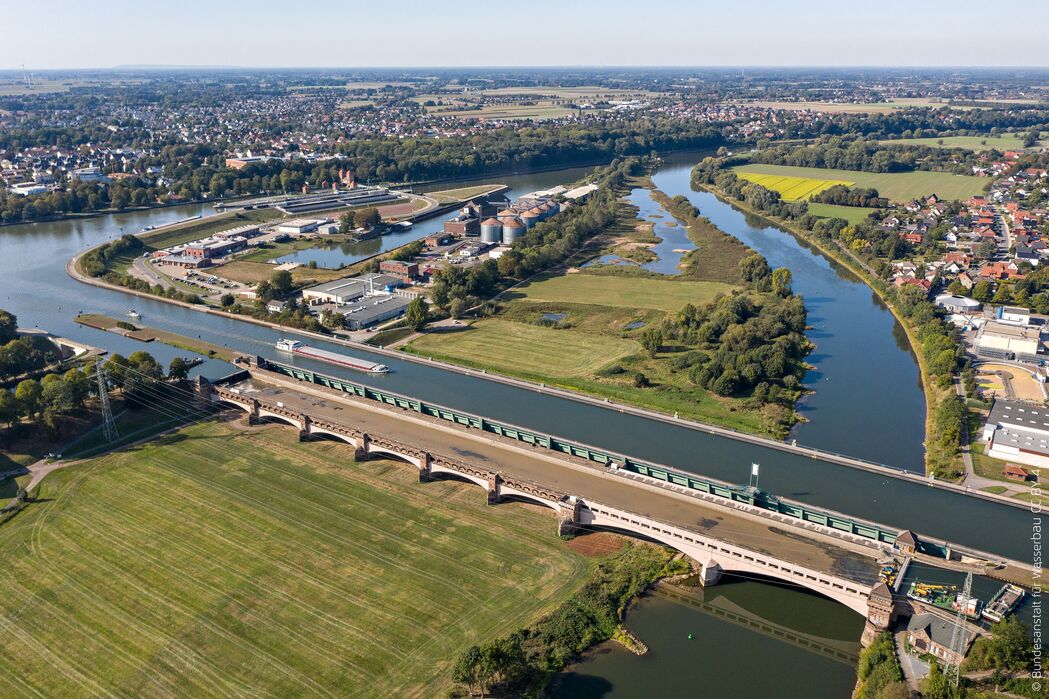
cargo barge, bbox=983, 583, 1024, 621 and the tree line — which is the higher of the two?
the tree line

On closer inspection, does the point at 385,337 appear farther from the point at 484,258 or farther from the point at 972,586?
the point at 972,586

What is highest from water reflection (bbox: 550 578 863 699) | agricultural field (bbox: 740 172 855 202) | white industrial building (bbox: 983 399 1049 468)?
agricultural field (bbox: 740 172 855 202)

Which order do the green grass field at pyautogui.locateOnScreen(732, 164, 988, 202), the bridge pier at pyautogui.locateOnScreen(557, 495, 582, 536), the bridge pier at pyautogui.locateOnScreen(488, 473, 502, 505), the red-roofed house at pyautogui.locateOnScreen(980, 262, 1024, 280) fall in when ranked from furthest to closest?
the green grass field at pyautogui.locateOnScreen(732, 164, 988, 202) < the red-roofed house at pyautogui.locateOnScreen(980, 262, 1024, 280) < the bridge pier at pyautogui.locateOnScreen(488, 473, 502, 505) < the bridge pier at pyautogui.locateOnScreen(557, 495, 582, 536)

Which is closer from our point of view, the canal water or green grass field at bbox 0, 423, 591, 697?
green grass field at bbox 0, 423, 591, 697

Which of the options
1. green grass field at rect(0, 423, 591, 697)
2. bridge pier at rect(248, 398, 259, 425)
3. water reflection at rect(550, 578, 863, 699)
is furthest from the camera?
bridge pier at rect(248, 398, 259, 425)

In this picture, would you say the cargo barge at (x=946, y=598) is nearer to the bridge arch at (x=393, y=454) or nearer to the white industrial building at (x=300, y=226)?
the bridge arch at (x=393, y=454)

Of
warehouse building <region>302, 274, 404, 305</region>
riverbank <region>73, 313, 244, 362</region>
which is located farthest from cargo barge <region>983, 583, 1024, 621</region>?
warehouse building <region>302, 274, 404, 305</region>

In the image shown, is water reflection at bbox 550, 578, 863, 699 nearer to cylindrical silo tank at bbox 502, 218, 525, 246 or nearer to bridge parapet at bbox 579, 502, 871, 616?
bridge parapet at bbox 579, 502, 871, 616
